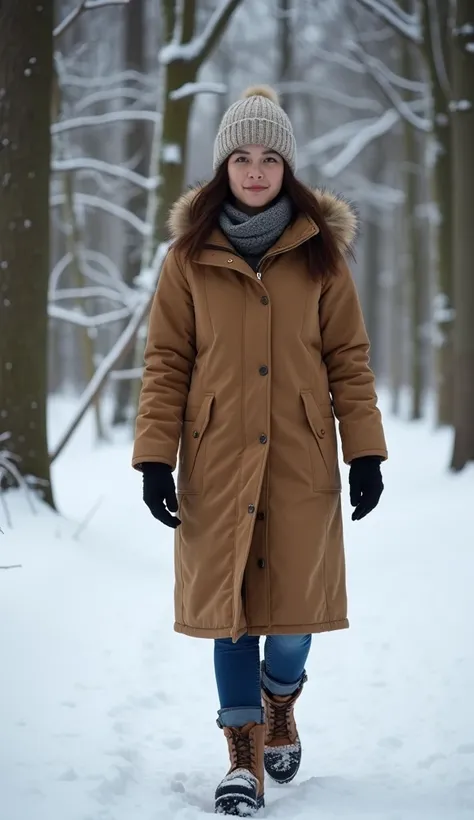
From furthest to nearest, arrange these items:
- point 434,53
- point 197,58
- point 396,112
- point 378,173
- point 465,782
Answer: point 378,173
point 396,112
point 434,53
point 197,58
point 465,782

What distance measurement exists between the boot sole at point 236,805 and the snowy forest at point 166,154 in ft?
9.31

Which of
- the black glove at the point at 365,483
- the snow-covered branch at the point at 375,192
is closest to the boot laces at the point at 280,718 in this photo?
the black glove at the point at 365,483

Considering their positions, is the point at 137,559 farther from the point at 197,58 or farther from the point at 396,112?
the point at 396,112

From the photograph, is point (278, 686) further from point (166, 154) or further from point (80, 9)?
point (166, 154)

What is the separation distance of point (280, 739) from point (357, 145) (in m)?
9.15

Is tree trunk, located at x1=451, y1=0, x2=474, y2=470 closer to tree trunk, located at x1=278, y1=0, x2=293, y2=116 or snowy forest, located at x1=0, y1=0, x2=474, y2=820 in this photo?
snowy forest, located at x1=0, y1=0, x2=474, y2=820

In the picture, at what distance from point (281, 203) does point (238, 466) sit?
81 centimetres

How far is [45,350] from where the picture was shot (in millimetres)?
5434

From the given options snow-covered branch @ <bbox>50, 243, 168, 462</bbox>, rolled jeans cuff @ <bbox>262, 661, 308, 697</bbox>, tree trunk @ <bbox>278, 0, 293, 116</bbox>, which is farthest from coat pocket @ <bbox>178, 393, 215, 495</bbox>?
tree trunk @ <bbox>278, 0, 293, 116</bbox>

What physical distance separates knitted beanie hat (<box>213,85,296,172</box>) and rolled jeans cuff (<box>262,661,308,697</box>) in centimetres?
163

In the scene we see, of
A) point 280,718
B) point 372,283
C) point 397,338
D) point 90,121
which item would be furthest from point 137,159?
point 280,718

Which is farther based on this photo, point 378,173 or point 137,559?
point 378,173

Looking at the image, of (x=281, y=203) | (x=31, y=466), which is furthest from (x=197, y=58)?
(x=281, y=203)

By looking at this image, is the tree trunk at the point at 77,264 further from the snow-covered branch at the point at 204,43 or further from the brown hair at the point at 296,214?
the brown hair at the point at 296,214
